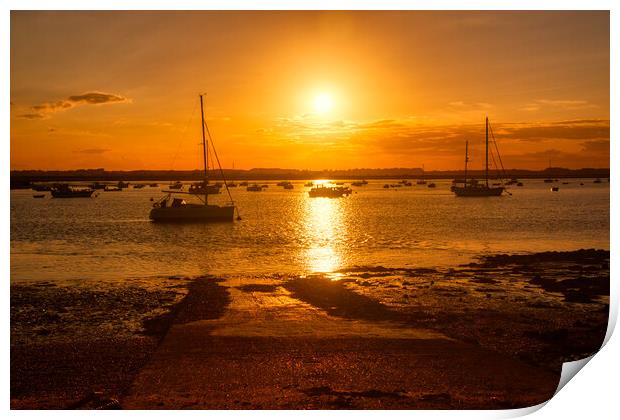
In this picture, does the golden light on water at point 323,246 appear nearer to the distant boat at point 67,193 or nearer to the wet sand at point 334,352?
the wet sand at point 334,352

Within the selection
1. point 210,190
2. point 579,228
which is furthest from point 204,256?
point 210,190

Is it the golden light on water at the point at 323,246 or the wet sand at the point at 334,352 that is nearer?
the wet sand at the point at 334,352

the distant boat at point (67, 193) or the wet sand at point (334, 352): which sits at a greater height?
the distant boat at point (67, 193)

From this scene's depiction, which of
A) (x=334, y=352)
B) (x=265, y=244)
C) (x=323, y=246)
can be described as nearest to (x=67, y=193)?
(x=265, y=244)

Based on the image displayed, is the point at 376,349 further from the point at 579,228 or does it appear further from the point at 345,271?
the point at 579,228

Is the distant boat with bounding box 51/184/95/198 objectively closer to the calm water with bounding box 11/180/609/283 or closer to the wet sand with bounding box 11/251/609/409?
the calm water with bounding box 11/180/609/283

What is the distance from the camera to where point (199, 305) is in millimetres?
9289

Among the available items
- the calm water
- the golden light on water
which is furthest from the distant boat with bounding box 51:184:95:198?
the golden light on water

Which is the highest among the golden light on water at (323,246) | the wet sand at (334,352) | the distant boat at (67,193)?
the distant boat at (67,193)

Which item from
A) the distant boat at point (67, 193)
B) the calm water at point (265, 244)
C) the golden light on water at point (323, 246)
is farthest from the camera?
the distant boat at point (67, 193)

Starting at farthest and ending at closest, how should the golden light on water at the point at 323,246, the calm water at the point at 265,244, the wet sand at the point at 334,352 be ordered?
1. the golden light on water at the point at 323,246
2. the calm water at the point at 265,244
3. the wet sand at the point at 334,352

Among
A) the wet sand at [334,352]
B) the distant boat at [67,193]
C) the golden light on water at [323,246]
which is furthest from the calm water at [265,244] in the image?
the distant boat at [67,193]

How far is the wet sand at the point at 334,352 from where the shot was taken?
541cm

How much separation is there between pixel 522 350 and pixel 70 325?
5810 mm
